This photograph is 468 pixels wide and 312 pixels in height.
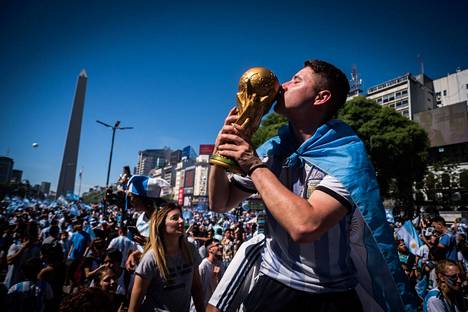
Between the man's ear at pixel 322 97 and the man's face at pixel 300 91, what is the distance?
0.02 metres

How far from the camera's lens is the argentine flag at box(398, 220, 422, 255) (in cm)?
871

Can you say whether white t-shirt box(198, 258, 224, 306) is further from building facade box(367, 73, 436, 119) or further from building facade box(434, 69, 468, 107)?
building facade box(434, 69, 468, 107)

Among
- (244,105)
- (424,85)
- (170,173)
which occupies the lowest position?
(244,105)

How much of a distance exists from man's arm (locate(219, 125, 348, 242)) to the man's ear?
533 mm

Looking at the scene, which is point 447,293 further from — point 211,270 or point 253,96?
point 253,96

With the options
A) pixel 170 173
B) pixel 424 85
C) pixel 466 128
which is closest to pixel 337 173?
pixel 466 128

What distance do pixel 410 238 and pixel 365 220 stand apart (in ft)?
30.9

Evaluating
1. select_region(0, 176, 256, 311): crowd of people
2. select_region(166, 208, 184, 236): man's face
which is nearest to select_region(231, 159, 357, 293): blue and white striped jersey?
select_region(0, 176, 256, 311): crowd of people

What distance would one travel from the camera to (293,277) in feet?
4.54

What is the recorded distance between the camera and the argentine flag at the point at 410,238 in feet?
28.6

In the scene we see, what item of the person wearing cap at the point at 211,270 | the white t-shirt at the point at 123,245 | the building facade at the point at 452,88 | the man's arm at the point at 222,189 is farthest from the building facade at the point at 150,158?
the man's arm at the point at 222,189

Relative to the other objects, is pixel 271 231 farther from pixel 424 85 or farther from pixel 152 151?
pixel 152 151

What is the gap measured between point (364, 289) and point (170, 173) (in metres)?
151

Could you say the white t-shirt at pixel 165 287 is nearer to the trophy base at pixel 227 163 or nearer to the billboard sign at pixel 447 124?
the trophy base at pixel 227 163
